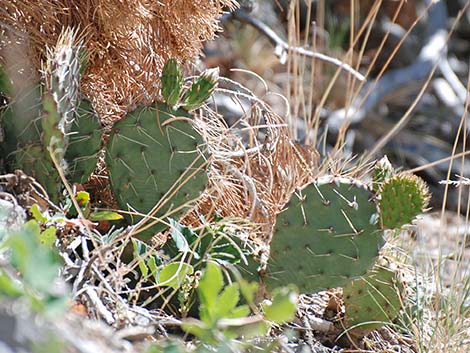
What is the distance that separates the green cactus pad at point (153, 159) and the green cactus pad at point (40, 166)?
13cm

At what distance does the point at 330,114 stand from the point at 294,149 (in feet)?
6.77

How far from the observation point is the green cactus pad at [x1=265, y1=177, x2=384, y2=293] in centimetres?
167

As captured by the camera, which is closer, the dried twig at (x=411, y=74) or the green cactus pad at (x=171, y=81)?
the green cactus pad at (x=171, y=81)

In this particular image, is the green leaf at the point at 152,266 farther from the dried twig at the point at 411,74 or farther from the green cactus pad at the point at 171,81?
the dried twig at the point at 411,74

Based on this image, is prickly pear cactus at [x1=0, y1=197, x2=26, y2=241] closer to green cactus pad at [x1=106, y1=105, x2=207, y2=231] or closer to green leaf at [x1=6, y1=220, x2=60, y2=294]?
green cactus pad at [x1=106, y1=105, x2=207, y2=231]

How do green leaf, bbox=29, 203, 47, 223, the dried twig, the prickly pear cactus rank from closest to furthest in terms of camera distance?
the prickly pear cactus → green leaf, bbox=29, 203, 47, 223 → the dried twig

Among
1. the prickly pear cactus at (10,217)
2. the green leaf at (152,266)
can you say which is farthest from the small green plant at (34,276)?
the green leaf at (152,266)

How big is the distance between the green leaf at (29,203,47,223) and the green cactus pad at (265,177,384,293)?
0.48m

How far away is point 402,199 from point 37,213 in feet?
2.29

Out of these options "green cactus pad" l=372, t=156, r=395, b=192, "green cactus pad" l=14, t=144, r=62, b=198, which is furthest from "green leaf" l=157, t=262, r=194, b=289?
"green cactus pad" l=372, t=156, r=395, b=192

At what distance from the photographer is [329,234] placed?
5.49ft

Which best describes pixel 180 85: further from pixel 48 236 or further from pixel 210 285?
pixel 210 285

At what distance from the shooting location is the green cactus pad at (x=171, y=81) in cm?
167

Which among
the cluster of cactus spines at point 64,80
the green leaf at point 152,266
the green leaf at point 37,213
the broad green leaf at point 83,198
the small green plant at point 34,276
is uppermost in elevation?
the small green plant at point 34,276
